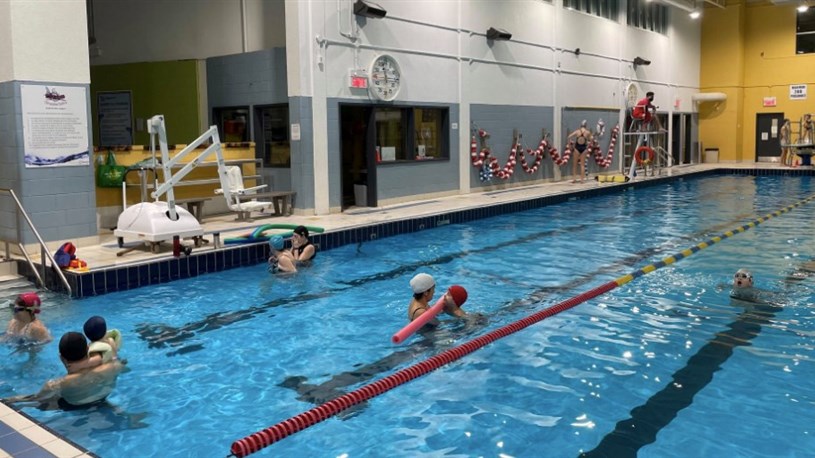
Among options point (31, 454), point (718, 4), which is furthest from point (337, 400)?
point (718, 4)

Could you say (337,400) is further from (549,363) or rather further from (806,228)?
(806,228)

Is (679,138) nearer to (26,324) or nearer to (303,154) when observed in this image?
(303,154)

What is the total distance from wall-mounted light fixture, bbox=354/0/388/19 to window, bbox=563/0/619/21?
7364 mm

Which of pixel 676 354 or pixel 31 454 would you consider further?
pixel 676 354

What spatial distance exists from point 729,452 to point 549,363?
1449 millimetres

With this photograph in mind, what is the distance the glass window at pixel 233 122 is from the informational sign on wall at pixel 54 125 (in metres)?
4.66

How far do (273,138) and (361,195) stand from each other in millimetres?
1822

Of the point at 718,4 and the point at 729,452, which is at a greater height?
the point at 718,4

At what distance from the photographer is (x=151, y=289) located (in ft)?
23.7

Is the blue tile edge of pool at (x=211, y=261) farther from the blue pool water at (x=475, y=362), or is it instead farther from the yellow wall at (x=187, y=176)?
the yellow wall at (x=187, y=176)

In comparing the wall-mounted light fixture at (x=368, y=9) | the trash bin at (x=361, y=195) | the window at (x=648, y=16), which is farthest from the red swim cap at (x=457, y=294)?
the window at (x=648, y=16)

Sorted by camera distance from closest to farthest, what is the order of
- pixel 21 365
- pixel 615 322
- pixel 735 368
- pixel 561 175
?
1. pixel 735 368
2. pixel 21 365
3. pixel 615 322
4. pixel 561 175

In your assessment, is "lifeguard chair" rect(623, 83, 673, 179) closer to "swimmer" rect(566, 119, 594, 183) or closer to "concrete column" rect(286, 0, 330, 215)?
"swimmer" rect(566, 119, 594, 183)

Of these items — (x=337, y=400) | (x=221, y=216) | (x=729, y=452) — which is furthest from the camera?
(x=221, y=216)
